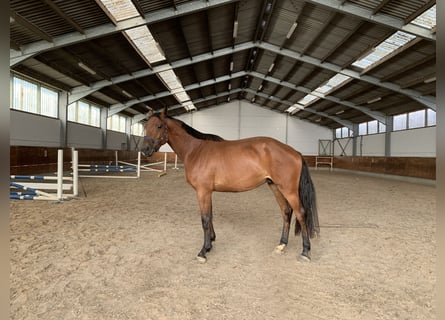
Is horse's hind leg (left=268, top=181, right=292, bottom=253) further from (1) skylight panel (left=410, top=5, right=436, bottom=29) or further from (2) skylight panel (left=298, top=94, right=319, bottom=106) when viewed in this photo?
(2) skylight panel (left=298, top=94, right=319, bottom=106)

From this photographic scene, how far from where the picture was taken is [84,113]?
16.0 metres

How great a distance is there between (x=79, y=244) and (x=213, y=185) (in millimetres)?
1841

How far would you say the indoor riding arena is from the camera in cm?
218

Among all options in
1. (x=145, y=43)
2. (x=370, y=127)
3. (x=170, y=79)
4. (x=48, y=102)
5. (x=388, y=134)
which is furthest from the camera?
(x=370, y=127)

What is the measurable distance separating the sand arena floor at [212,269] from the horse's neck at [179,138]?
49.2 inches

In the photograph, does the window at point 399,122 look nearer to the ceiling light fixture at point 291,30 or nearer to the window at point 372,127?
the window at point 372,127

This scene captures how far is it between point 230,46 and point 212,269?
13.2 m

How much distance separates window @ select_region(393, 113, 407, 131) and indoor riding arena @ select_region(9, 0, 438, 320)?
0.10 meters

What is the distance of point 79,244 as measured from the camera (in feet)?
10.3

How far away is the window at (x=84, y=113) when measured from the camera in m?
14.6

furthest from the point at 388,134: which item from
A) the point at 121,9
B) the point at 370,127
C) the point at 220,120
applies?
the point at 121,9

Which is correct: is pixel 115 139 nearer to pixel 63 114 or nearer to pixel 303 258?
pixel 63 114

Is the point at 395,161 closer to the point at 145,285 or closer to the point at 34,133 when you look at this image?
the point at 145,285

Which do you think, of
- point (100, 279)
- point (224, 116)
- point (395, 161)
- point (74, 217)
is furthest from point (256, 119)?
point (100, 279)
